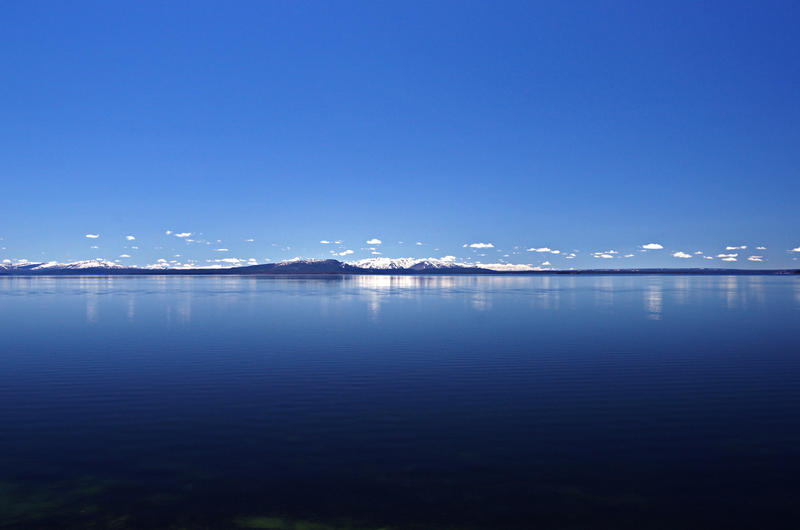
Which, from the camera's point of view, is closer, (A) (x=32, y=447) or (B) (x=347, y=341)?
(A) (x=32, y=447)

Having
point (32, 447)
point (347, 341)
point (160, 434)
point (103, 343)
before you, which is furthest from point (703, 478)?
point (103, 343)

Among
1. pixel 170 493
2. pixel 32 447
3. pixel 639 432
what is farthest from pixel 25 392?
pixel 639 432

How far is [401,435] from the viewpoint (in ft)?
57.0

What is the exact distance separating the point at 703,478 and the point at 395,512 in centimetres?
784

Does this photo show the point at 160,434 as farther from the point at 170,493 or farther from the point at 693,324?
the point at 693,324

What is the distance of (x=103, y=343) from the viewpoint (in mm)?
38344

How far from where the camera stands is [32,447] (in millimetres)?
16266

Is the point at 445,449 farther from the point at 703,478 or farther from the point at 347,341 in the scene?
the point at 347,341

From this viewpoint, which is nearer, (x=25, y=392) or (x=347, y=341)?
(x=25, y=392)

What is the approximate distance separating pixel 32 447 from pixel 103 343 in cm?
2412

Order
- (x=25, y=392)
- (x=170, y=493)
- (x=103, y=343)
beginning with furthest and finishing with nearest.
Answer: (x=103, y=343)
(x=25, y=392)
(x=170, y=493)

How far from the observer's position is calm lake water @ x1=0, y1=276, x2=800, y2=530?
39.8 feet

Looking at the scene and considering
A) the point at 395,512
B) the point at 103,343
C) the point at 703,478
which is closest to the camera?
the point at 395,512

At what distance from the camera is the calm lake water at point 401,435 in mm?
12141
